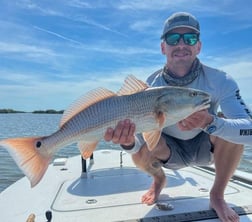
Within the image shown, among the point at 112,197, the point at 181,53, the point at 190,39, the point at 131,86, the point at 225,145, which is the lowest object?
the point at 112,197

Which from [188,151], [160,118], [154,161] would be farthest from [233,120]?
[154,161]

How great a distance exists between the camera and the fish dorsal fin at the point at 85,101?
285cm

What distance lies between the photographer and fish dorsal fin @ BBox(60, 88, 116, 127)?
2848mm

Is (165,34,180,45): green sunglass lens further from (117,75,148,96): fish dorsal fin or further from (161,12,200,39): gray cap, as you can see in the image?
(117,75,148,96): fish dorsal fin

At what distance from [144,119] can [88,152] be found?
57cm

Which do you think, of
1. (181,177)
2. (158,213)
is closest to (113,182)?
(181,177)

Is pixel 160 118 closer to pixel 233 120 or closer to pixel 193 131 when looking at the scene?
pixel 233 120

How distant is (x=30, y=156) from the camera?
8.97 ft

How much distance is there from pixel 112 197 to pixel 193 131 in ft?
3.62

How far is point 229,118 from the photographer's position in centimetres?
334

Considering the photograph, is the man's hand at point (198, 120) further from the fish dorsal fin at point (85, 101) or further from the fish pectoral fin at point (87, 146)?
the fish pectoral fin at point (87, 146)

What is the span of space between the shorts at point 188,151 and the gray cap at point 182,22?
3.68 ft

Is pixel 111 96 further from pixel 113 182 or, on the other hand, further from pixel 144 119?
pixel 113 182

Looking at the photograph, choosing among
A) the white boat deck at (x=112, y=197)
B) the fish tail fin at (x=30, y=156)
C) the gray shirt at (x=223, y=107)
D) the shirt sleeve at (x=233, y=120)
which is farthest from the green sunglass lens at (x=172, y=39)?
the fish tail fin at (x=30, y=156)
